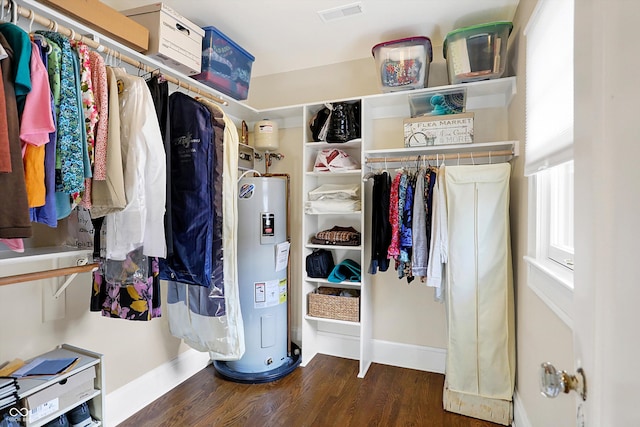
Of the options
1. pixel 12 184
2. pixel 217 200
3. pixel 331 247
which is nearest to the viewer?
pixel 12 184

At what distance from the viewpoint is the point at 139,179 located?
130cm

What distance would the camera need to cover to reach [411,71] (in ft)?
7.17

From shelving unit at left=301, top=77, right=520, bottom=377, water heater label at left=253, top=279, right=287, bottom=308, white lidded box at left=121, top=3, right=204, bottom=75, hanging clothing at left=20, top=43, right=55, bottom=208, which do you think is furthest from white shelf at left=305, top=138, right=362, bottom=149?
hanging clothing at left=20, top=43, right=55, bottom=208

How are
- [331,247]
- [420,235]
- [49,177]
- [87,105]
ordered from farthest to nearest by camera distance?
[331,247], [420,235], [87,105], [49,177]

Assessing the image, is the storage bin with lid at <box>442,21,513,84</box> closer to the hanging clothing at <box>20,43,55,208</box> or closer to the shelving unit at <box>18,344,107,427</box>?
the hanging clothing at <box>20,43,55,208</box>

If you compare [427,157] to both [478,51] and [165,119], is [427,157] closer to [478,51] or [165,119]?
[478,51]

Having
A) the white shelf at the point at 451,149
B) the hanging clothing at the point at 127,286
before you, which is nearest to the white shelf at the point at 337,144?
the white shelf at the point at 451,149

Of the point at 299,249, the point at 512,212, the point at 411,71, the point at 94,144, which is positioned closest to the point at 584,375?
the point at 94,144

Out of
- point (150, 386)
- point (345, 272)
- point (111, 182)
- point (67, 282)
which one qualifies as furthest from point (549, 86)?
point (150, 386)

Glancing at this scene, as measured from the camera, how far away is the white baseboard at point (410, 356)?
97.8 inches

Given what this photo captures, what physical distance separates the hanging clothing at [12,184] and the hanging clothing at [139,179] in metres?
0.35

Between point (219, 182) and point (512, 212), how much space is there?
172cm

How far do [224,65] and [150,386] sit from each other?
2158mm

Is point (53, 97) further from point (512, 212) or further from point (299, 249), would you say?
point (512, 212)
